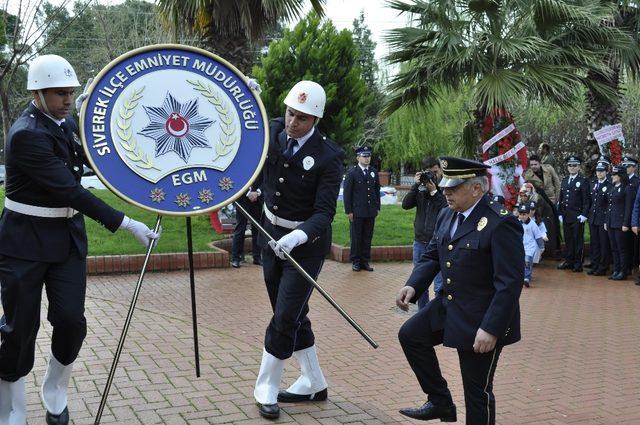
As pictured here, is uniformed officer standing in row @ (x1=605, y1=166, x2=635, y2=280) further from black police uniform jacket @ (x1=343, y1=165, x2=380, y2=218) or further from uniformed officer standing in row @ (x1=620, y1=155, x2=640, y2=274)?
black police uniform jacket @ (x1=343, y1=165, x2=380, y2=218)

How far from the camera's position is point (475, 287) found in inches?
157

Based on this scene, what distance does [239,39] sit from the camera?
45.7ft

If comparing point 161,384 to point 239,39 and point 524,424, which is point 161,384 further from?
point 239,39

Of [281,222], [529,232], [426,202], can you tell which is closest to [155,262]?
[426,202]

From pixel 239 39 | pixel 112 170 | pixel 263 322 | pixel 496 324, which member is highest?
pixel 239 39

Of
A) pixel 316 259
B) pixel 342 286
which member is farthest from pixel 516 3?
pixel 316 259

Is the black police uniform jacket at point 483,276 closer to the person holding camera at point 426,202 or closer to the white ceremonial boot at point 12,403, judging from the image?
the white ceremonial boot at point 12,403

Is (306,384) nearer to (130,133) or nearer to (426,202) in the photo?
(130,133)

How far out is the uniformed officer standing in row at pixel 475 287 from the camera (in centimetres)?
382

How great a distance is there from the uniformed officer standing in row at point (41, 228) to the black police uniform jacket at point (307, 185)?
1120 mm

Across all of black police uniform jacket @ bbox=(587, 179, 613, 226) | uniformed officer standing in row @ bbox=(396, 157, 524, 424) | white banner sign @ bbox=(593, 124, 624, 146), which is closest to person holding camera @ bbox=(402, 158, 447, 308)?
uniformed officer standing in row @ bbox=(396, 157, 524, 424)

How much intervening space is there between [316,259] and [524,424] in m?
1.78

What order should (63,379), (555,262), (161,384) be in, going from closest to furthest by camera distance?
(63,379)
(161,384)
(555,262)

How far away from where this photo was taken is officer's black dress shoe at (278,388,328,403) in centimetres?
511
